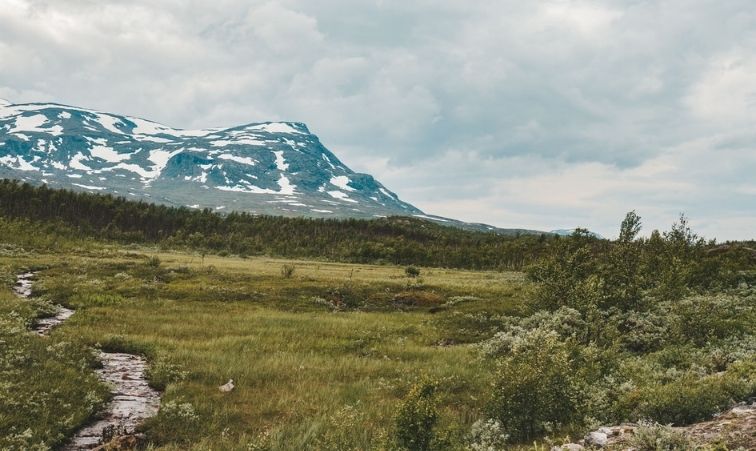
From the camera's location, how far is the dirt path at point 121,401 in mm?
12804

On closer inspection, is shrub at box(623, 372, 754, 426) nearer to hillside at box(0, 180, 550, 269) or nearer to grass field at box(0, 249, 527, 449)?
A: grass field at box(0, 249, 527, 449)

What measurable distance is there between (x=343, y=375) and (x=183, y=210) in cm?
17045

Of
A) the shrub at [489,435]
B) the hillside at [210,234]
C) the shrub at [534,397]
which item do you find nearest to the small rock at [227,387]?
the shrub at [489,435]

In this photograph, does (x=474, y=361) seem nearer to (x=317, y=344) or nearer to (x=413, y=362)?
(x=413, y=362)

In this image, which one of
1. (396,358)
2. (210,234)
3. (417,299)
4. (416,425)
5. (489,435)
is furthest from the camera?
(210,234)

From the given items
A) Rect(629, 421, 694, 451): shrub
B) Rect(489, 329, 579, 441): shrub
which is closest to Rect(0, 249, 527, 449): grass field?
Rect(489, 329, 579, 441): shrub

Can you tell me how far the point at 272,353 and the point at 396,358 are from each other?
5.47 meters

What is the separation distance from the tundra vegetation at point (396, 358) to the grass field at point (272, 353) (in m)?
0.09

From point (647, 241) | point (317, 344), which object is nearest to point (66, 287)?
point (317, 344)

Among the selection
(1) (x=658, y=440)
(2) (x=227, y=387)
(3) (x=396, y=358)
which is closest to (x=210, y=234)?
(3) (x=396, y=358)

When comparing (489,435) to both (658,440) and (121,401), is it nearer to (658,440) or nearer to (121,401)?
(658,440)

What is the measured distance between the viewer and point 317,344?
24.1 metres

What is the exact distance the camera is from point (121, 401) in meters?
15.4

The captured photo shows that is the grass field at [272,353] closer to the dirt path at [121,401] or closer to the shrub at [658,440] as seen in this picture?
the dirt path at [121,401]
